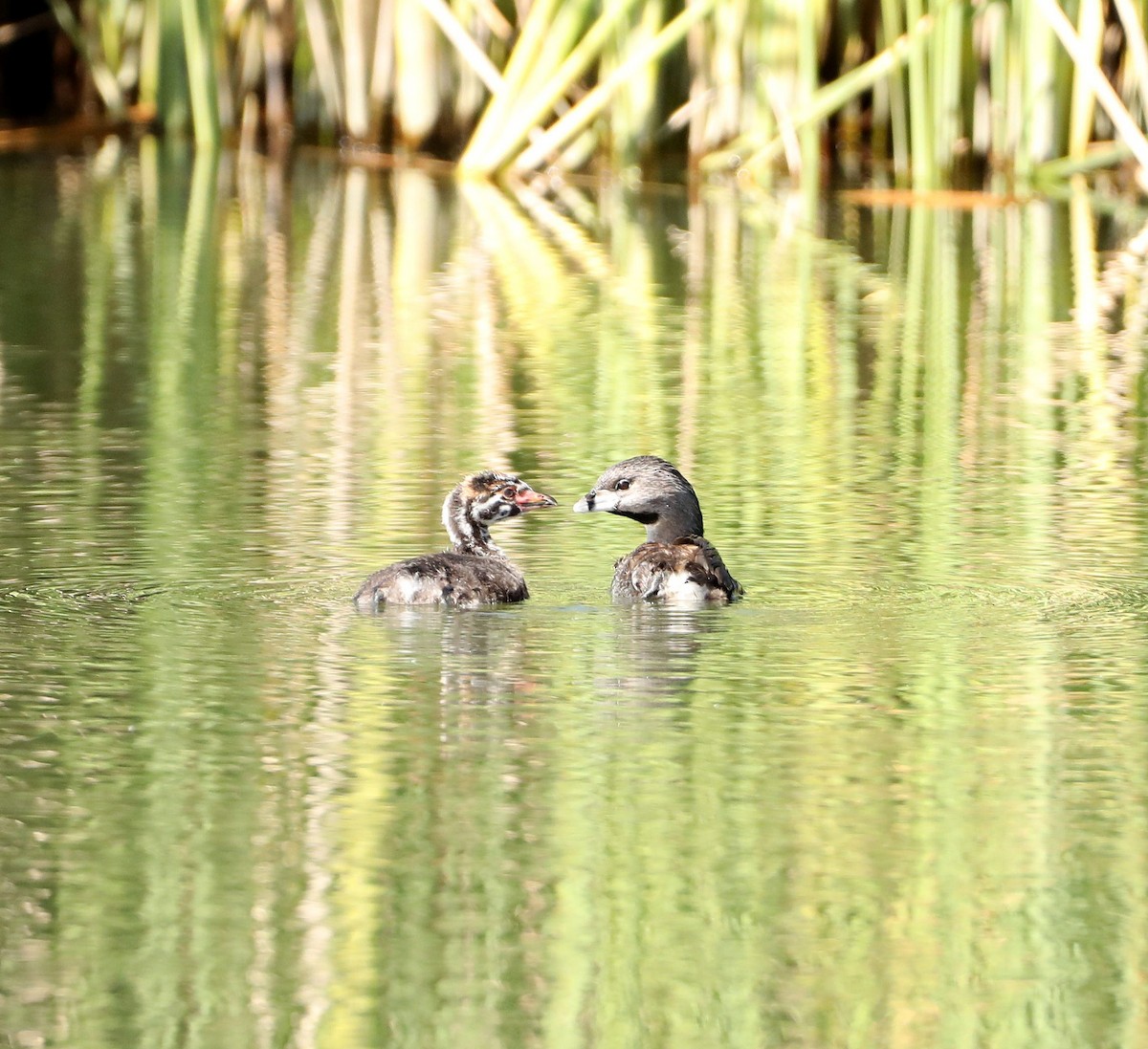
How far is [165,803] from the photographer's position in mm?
4473

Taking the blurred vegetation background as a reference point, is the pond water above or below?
below

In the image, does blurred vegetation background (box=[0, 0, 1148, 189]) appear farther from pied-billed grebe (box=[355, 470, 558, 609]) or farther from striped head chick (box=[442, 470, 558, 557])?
pied-billed grebe (box=[355, 470, 558, 609])

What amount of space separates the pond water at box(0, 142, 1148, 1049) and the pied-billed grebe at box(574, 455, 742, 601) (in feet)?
0.27

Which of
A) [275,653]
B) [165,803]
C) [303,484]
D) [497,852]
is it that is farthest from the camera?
[303,484]

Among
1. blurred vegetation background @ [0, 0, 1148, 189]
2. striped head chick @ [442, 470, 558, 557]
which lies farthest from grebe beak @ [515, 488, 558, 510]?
blurred vegetation background @ [0, 0, 1148, 189]

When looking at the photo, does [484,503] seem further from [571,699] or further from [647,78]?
[647,78]

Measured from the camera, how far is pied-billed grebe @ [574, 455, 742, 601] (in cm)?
618

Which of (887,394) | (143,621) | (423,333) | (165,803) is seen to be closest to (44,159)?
(423,333)

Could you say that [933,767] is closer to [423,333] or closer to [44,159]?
[423,333]

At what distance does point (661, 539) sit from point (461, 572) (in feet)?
2.13

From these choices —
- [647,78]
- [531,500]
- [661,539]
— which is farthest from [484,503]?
[647,78]

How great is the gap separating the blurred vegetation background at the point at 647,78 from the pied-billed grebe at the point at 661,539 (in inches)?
345

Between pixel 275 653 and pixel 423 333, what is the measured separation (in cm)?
605

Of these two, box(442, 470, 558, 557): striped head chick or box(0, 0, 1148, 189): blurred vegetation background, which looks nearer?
box(442, 470, 558, 557): striped head chick
